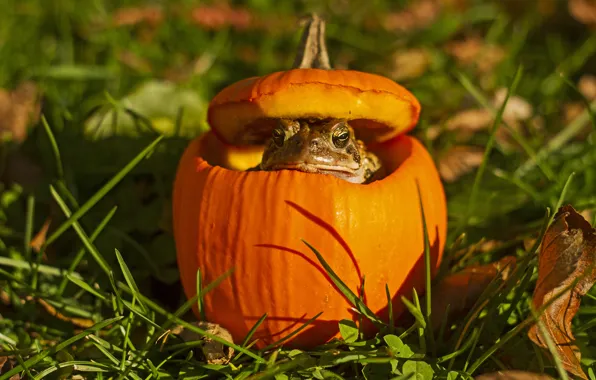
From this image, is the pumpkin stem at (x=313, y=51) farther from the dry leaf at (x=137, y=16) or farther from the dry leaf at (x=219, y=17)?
the dry leaf at (x=137, y=16)

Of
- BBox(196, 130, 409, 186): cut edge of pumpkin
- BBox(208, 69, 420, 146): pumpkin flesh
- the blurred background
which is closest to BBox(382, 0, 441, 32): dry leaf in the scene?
the blurred background

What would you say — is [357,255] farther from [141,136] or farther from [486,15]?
[486,15]

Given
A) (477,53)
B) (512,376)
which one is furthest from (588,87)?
(512,376)

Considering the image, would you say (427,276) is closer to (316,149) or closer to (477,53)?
(316,149)

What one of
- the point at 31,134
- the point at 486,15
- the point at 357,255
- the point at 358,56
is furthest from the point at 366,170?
the point at 486,15

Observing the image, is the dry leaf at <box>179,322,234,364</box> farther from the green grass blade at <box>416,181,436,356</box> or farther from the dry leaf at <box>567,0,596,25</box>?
the dry leaf at <box>567,0,596,25</box>

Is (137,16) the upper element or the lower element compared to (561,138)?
upper
